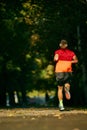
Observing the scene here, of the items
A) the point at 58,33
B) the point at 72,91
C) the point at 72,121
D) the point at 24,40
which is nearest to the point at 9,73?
the point at 24,40

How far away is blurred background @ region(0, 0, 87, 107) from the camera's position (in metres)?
23.9

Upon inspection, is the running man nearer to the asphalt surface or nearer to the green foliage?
the asphalt surface

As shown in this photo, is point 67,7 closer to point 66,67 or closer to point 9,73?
point 66,67

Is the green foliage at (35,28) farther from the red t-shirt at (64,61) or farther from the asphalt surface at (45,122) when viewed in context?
the asphalt surface at (45,122)

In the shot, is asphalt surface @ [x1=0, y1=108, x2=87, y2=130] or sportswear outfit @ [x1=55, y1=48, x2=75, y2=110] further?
sportswear outfit @ [x1=55, y1=48, x2=75, y2=110]

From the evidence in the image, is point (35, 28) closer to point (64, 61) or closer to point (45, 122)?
point (64, 61)

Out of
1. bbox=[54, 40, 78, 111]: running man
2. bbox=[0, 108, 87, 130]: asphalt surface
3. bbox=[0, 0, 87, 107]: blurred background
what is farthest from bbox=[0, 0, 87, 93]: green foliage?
bbox=[0, 108, 87, 130]: asphalt surface

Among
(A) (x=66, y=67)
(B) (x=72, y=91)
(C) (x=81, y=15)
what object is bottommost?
(B) (x=72, y=91)

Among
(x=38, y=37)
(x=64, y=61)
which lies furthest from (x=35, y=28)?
(x=64, y=61)

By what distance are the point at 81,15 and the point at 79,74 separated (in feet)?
42.1

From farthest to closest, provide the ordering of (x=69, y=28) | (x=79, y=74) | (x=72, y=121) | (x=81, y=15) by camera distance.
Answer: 1. (x=79, y=74)
2. (x=69, y=28)
3. (x=81, y=15)
4. (x=72, y=121)

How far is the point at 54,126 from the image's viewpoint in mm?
11570

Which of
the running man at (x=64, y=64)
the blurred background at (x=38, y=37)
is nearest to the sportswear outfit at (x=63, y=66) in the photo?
the running man at (x=64, y=64)

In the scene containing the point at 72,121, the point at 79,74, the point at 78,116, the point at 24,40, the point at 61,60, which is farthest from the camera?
the point at 24,40
